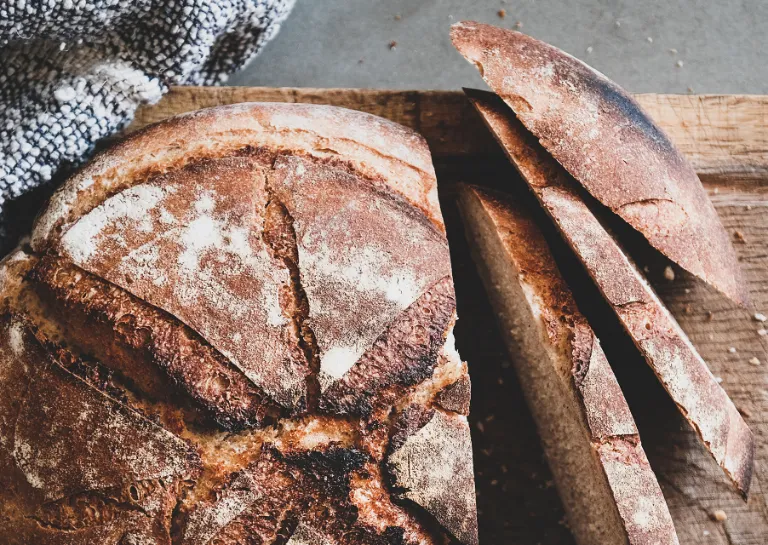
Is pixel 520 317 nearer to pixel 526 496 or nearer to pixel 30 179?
pixel 526 496

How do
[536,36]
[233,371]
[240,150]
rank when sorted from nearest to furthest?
1. [233,371]
2. [240,150]
3. [536,36]

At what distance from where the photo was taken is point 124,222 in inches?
57.3

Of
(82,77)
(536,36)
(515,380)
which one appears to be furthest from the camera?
(536,36)

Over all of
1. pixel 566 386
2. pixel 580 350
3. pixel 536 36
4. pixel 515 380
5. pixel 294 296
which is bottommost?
pixel 515 380

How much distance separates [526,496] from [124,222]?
1.40 metres

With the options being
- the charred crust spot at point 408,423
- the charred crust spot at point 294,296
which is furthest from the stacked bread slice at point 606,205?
the charred crust spot at point 294,296

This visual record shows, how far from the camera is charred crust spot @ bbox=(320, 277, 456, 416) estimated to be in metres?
1.39

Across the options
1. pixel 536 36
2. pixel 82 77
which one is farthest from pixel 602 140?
pixel 82 77

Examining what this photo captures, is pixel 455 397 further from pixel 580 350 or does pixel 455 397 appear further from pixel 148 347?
pixel 148 347

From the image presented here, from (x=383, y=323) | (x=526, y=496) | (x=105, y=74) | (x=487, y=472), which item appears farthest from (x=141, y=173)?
(x=526, y=496)

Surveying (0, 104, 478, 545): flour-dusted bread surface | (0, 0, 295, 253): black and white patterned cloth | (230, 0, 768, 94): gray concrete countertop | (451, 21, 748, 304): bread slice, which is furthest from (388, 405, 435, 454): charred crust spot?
(230, 0, 768, 94): gray concrete countertop

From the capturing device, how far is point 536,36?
2389 mm

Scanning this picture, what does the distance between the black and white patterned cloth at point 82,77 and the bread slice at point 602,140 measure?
2.38 ft

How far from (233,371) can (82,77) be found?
93cm
